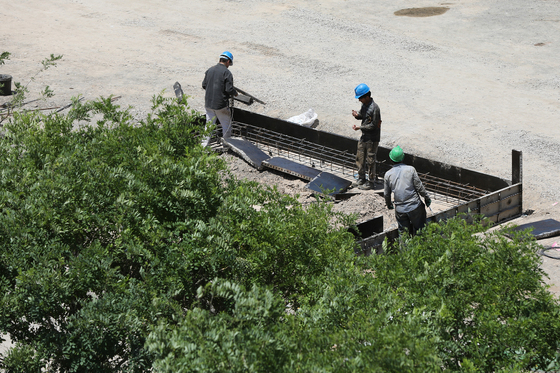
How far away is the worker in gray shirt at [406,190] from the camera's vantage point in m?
7.71

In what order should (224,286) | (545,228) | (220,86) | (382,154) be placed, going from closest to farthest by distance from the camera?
(224,286)
(545,228)
(382,154)
(220,86)

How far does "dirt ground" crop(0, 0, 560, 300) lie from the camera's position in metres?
12.4

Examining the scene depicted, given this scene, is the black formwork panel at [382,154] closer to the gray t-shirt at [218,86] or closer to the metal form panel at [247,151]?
the metal form panel at [247,151]

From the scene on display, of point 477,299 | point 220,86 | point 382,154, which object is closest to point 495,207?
point 382,154

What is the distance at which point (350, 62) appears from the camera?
A: 55.5 feet

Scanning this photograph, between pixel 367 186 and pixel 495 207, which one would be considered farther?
pixel 367 186

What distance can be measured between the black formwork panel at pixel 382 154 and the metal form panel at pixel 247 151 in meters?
0.83

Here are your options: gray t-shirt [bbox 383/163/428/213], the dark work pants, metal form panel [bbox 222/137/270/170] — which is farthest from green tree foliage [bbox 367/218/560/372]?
metal form panel [bbox 222/137/270/170]

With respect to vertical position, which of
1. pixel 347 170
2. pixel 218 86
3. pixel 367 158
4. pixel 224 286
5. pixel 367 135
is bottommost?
pixel 347 170

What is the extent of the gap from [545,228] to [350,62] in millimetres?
9253

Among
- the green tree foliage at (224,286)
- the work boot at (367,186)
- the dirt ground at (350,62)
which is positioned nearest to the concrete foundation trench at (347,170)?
the work boot at (367,186)

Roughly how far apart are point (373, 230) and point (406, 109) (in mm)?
5915

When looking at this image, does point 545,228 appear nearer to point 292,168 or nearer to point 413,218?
point 413,218

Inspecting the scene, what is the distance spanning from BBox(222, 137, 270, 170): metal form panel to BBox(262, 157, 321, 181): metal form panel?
0.16m
